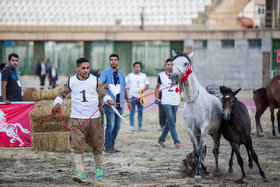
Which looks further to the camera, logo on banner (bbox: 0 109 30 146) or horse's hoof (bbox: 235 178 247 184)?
logo on banner (bbox: 0 109 30 146)

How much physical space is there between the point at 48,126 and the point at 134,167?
2570 millimetres

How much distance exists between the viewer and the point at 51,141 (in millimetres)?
9773

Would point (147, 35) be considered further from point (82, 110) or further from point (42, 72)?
point (82, 110)

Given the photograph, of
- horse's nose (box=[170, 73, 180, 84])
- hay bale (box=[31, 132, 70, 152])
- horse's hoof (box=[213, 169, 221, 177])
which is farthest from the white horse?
hay bale (box=[31, 132, 70, 152])

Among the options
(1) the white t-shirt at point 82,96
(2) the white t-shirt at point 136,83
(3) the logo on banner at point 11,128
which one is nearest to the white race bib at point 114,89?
(3) the logo on banner at point 11,128

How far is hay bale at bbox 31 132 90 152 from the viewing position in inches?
383

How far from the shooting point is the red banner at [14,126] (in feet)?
33.3

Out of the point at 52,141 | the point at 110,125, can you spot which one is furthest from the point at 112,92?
the point at 52,141

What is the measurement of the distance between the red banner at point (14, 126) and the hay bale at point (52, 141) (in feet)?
1.74

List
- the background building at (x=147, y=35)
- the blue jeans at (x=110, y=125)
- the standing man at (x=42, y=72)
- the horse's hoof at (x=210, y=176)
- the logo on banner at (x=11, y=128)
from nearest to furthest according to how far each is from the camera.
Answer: the horse's hoof at (x=210, y=176)
the blue jeans at (x=110, y=125)
the logo on banner at (x=11, y=128)
the background building at (x=147, y=35)
the standing man at (x=42, y=72)

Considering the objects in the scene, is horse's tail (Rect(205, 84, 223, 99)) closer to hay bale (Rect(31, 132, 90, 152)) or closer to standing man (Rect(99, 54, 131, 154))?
standing man (Rect(99, 54, 131, 154))

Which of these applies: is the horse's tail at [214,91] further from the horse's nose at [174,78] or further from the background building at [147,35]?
the background building at [147,35]

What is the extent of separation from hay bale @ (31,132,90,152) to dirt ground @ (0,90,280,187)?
19cm

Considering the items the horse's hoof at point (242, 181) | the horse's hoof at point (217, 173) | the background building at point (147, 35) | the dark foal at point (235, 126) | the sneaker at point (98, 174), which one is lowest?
the horse's hoof at point (217, 173)
